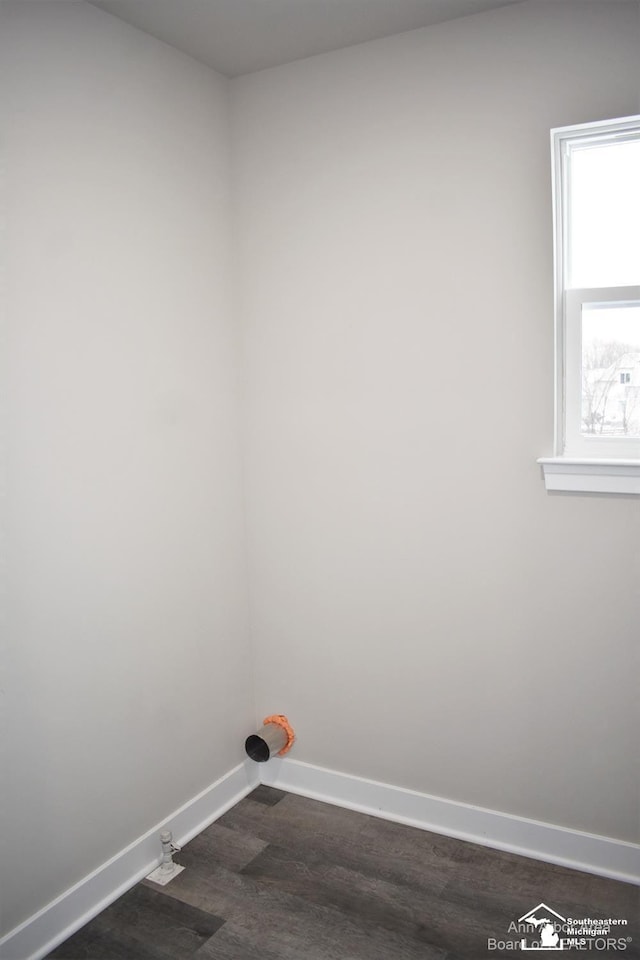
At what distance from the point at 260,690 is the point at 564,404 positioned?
1.60 meters

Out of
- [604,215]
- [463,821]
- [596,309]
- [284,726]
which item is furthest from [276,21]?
[463,821]

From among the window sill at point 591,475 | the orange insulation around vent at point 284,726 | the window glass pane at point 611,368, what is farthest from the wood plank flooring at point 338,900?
the window glass pane at point 611,368

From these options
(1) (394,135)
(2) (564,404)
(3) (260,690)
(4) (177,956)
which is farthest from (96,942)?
(1) (394,135)

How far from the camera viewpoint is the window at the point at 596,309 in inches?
89.0

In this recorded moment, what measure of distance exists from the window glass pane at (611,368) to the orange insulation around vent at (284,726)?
1570 millimetres

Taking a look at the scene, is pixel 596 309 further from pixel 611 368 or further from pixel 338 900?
pixel 338 900

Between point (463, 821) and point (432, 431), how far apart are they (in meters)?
1.32

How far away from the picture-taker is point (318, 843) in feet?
8.50

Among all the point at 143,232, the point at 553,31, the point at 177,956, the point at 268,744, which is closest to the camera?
the point at 177,956

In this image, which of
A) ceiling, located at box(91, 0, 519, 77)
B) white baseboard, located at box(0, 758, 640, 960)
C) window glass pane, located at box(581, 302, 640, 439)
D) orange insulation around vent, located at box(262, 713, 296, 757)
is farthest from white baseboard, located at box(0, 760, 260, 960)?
ceiling, located at box(91, 0, 519, 77)

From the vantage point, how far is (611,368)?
7.66 ft

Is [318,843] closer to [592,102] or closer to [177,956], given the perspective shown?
[177,956]

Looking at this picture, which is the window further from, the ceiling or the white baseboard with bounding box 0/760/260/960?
the white baseboard with bounding box 0/760/260/960

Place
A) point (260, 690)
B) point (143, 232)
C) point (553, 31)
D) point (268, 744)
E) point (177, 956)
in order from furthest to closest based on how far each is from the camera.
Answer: point (260, 690), point (268, 744), point (143, 232), point (553, 31), point (177, 956)
